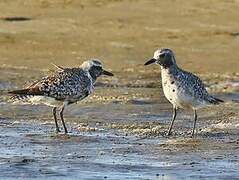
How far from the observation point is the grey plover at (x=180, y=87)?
1469 centimetres

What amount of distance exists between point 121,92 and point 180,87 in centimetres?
465

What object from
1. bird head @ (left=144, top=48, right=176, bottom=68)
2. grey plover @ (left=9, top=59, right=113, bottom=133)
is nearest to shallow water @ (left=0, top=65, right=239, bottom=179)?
grey plover @ (left=9, top=59, right=113, bottom=133)

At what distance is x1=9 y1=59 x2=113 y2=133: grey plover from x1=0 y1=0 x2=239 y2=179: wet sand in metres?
0.43

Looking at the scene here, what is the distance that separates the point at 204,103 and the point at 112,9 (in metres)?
13.7

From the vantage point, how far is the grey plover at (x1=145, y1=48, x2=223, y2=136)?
14688 mm

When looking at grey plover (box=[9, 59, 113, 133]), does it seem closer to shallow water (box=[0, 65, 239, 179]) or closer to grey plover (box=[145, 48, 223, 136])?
shallow water (box=[0, 65, 239, 179])

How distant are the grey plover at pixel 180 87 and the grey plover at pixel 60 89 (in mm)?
1096

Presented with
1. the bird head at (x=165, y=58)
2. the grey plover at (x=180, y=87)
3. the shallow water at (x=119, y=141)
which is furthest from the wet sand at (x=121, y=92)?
the bird head at (x=165, y=58)

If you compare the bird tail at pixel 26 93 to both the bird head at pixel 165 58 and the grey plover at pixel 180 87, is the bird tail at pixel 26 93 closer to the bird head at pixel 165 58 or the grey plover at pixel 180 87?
the bird head at pixel 165 58

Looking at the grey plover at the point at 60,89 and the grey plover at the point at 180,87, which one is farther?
the grey plover at the point at 60,89

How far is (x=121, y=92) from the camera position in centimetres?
1928

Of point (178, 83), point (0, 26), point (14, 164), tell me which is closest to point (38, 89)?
point (178, 83)

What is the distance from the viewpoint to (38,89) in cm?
1481

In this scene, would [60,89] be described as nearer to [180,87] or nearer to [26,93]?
[26,93]
